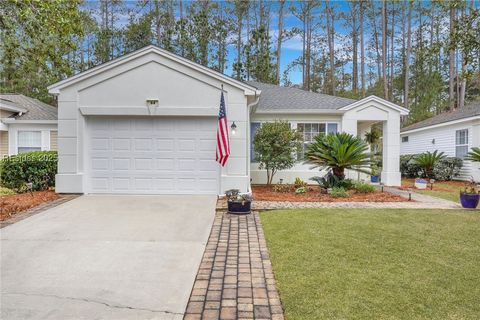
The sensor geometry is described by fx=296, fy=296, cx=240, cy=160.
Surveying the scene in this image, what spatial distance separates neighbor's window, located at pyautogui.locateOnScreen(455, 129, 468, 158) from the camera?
14.8m

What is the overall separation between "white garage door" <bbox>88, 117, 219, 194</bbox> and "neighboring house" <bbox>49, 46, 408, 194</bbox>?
0.03m

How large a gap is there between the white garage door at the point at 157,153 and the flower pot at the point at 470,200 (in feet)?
22.2

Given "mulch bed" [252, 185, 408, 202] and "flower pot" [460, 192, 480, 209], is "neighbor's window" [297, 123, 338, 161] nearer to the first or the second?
"mulch bed" [252, 185, 408, 202]

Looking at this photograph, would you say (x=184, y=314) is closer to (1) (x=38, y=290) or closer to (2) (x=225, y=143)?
(1) (x=38, y=290)

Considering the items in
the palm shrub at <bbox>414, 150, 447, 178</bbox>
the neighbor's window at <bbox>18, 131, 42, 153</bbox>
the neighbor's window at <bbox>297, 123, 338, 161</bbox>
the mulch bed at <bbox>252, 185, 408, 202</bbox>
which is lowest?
the mulch bed at <bbox>252, 185, 408, 202</bbox>

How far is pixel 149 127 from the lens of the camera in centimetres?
927

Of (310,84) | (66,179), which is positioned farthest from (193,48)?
(66,179)

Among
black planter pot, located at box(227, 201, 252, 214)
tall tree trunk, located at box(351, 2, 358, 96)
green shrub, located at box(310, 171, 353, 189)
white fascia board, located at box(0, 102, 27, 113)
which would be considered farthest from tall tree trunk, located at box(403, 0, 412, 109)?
white fascia board, located at box(0, 102, 27, 113)

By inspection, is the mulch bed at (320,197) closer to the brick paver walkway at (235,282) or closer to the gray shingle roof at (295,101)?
the brick paver walkway at (235,282)

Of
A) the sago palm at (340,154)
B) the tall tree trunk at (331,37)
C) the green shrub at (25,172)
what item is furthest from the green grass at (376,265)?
the tall tree trunk at (331,37)

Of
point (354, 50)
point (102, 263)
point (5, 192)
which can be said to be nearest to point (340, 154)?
point (102, 263)

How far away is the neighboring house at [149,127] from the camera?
8984 mm

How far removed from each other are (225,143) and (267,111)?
4.90 m

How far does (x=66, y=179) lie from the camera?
8.96 meters
